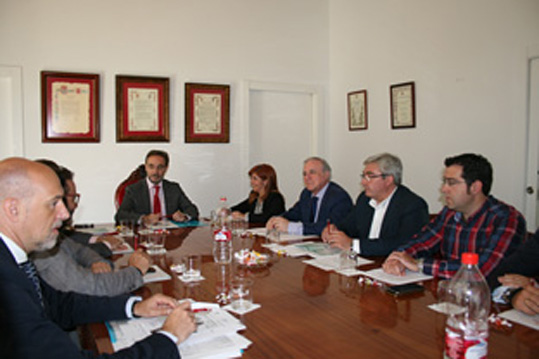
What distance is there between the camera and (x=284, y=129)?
604 centimetres

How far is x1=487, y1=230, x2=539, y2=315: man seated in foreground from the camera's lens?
1.56m

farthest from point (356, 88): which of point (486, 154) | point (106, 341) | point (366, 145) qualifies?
point (106, 341)

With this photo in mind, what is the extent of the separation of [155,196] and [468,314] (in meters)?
3.21

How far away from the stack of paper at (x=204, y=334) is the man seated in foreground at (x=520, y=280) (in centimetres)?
98

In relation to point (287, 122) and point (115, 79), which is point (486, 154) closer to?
point (287, 122)

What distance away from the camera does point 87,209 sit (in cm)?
488

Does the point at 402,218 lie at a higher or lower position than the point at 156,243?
higher

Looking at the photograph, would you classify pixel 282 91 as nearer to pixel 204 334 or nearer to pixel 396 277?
pixel 396 277

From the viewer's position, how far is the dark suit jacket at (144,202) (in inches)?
156

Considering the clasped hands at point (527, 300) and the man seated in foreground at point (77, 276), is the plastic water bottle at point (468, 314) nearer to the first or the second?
the clasped hands at point (527, 300)

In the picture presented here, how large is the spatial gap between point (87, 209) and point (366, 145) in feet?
10.9

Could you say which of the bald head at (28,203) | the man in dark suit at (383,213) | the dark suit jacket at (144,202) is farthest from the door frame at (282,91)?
the bald head at (28,203)

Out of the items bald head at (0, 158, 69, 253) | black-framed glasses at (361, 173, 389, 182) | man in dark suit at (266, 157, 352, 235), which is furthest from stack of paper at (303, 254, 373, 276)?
bald head at (0, 158, 69, 253)

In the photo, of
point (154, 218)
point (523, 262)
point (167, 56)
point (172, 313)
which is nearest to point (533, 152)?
point (523, 262)
